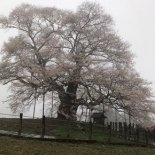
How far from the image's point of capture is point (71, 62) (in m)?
24.6

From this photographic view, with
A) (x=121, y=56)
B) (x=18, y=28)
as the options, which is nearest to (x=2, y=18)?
(x=18, y=28)

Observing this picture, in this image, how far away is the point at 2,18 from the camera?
3036 cm

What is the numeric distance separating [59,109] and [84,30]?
943cm

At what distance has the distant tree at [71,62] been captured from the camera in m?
24.1

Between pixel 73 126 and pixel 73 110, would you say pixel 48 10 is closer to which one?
pixel 73 110

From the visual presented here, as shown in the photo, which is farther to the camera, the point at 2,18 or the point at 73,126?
the point at 2,18

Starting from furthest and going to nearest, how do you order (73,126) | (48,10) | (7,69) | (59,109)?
(48,10) → (7,69) → (59,109) → (73,126)

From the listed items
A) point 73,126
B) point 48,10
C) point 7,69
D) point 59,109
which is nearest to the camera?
point 73,126

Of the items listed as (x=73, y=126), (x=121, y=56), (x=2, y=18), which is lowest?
(x=73, y=126)

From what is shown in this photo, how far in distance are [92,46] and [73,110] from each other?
7.51 meters

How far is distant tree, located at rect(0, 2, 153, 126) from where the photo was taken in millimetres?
24062

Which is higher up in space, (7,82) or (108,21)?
(108,21)

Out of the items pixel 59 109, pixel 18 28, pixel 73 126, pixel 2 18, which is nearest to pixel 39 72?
pixel 59 109

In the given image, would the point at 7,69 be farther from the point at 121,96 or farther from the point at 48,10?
the point at 121,96
